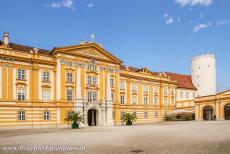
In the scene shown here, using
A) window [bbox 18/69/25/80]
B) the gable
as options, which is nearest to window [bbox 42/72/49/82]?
window [bbox 18/69/25/80]

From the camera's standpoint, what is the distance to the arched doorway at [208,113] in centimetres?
5429

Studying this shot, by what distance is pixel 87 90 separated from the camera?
44.5m

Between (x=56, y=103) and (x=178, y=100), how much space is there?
3495 centimetres

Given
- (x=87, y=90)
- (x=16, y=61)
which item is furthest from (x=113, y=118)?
(x=16, y=61)

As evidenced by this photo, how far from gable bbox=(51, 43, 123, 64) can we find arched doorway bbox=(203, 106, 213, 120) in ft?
71.1

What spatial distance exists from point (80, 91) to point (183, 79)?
39361mm

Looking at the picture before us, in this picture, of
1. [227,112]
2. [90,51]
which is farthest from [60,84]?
[227,112]

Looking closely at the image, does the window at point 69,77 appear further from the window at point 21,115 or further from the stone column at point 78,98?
the window at point 21,115

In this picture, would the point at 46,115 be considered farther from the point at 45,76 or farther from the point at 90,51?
the point at 90,51

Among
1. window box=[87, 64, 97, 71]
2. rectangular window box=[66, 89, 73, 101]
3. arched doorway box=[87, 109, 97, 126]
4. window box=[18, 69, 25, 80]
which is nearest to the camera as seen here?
window box=[18, 69, 25, 80]

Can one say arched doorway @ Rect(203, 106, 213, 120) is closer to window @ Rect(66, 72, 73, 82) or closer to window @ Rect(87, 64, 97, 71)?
window @ Rect(87, 64, 97, 71)

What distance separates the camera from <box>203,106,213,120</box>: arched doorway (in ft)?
178

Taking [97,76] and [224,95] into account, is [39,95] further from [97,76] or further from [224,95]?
[224,95]

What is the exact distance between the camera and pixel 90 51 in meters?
45.8
